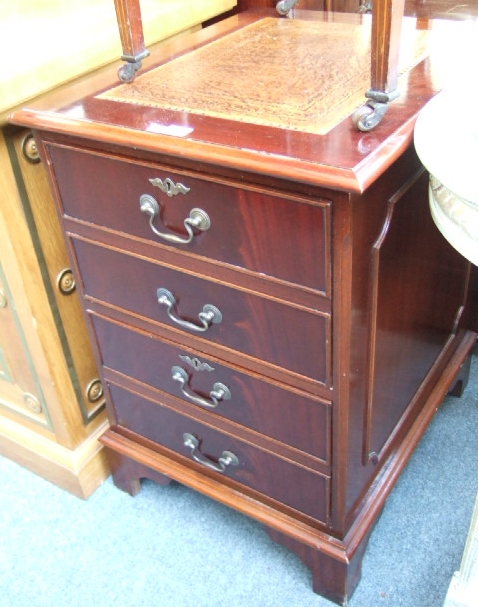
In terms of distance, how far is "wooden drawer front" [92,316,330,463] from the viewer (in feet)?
2.72

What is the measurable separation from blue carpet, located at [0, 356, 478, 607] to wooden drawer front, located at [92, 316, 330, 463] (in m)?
0.29

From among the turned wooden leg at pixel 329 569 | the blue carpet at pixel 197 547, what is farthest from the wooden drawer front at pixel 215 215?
the blue carpet at pixel 197 547

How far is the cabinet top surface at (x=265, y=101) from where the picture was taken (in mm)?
649

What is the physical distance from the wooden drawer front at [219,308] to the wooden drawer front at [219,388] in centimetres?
5

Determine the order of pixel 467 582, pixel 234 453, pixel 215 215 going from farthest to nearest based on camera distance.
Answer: pixel 234 453 < pixel 467 582 < pixel 215 215

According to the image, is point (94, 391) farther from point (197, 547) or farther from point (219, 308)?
point (219, 308)

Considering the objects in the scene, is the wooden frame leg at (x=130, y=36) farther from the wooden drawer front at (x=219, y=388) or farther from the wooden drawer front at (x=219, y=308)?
the wooden drawer front at (x=219, y=388)

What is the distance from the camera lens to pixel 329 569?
0.95 meters

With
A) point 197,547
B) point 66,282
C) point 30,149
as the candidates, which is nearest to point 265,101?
point 30,149

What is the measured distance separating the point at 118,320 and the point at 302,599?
0.51 metres

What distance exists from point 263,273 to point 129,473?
58 cm

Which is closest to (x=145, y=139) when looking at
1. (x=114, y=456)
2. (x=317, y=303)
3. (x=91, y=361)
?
(x=317, y=303)

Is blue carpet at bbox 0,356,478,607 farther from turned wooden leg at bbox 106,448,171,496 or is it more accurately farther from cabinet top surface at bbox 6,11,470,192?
cabinet top surface at bbox 6,11,470,192

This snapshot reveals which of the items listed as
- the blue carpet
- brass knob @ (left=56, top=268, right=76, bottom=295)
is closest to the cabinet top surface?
brass knob @ (left=56, top=268, right=76, bottom=295)
